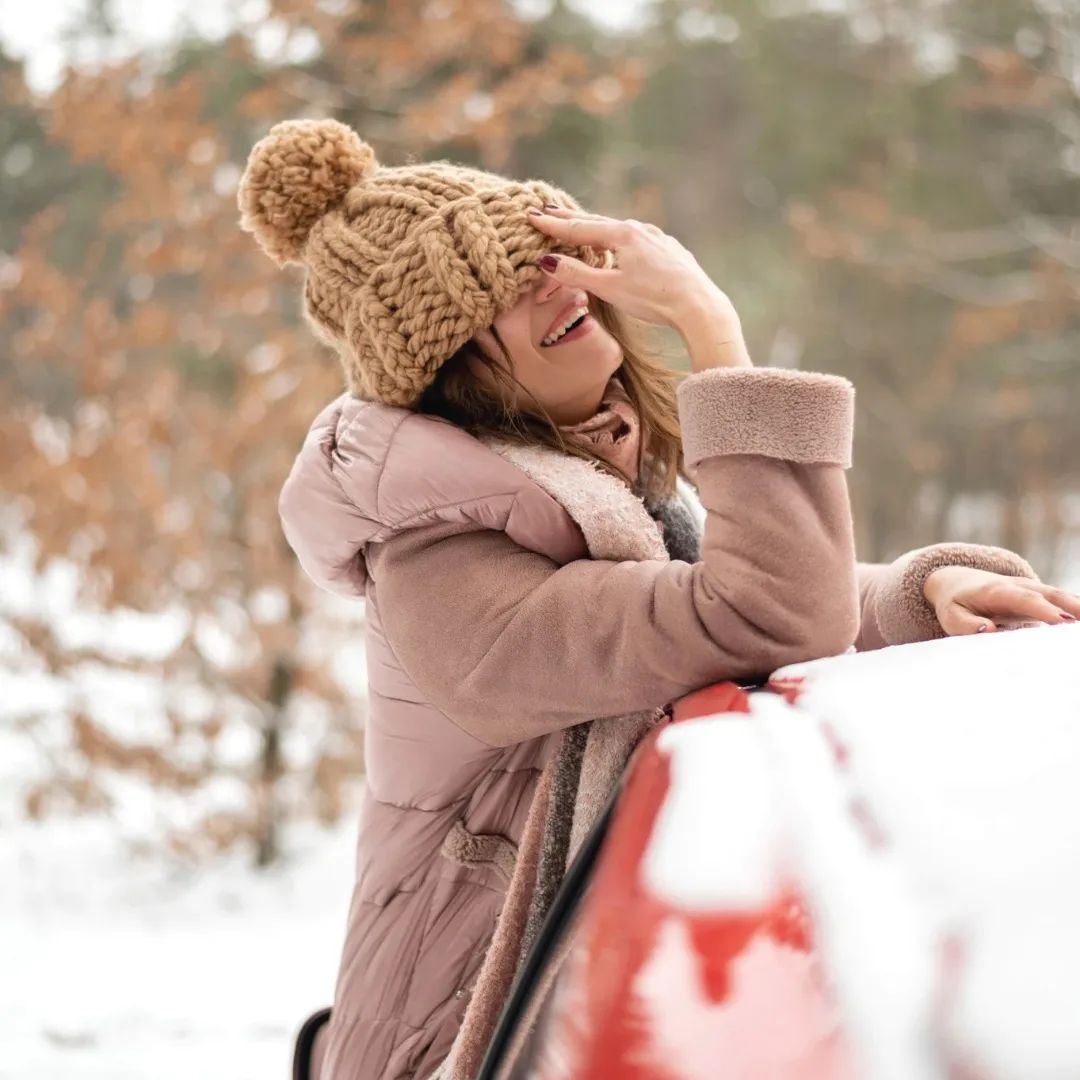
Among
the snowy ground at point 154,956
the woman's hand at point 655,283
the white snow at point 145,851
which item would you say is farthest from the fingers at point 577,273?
the white snow at point 145,851

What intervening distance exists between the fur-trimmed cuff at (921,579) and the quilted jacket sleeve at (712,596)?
208 mm

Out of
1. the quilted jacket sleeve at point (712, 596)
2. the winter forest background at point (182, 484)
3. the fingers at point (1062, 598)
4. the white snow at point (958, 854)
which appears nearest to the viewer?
the white snow at point (958, 854)

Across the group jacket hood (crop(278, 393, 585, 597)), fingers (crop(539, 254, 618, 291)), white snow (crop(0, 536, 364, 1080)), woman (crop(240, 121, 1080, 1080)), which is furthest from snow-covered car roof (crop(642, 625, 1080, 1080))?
white snow (crop(0, 536, 364, 1080))

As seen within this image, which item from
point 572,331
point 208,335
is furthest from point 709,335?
point 208,335

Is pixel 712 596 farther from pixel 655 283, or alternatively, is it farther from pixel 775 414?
pixel 655 283

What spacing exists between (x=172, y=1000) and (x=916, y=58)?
6022 millimetres

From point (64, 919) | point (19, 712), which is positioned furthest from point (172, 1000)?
point (19, 712)

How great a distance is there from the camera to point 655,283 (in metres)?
0.99

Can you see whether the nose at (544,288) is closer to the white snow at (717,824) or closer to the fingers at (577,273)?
the fingers at (577,273)

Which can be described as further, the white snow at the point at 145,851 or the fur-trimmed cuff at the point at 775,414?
the white snow at the point at 145,851

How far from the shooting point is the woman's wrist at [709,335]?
97cm

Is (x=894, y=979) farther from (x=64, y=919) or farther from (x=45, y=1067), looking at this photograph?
(x=64, y=919)

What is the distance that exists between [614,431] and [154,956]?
2.49 metres

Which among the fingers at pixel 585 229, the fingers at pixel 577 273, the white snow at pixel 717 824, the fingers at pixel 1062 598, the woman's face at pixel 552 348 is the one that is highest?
the fingers at pixel 585 229
